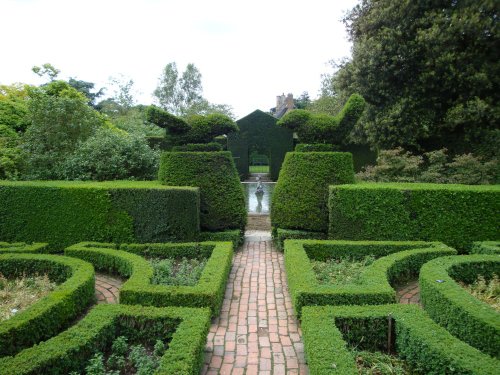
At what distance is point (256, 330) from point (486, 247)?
5.47 meters

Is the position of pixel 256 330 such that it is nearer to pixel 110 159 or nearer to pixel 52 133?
pixel 110 159

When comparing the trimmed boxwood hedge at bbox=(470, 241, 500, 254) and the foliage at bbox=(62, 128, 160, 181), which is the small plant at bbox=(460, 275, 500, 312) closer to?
the trimmed boxwood hedge at bbox=(470, 241, 500, 254)

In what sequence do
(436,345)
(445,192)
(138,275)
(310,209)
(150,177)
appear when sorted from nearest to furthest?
(436,345)
(138,275)
(445,192)
(310,209)
(150,177)

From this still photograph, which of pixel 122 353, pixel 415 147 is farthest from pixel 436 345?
pixel 415 147

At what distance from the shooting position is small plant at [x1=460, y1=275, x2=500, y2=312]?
5.14 metres

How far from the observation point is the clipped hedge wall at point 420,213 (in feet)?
25.8

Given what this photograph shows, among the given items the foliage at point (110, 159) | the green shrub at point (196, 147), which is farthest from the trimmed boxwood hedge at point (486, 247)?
the foliage at point (110, 159)

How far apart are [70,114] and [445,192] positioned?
496 inches

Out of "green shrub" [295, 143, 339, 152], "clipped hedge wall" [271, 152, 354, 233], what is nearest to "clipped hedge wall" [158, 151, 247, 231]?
"clipped hedge wall" [271, 152, 354, 233]

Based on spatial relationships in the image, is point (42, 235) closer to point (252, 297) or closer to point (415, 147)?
point (252, 297)

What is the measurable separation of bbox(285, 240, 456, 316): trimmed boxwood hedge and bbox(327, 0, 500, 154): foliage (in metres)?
→ 7.65

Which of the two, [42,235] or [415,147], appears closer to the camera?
[42,235]

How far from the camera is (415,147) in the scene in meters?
15.0

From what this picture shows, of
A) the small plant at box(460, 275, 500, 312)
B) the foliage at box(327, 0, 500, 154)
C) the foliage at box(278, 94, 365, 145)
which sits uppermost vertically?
the foliage at box(327, 0, 500, 154)
